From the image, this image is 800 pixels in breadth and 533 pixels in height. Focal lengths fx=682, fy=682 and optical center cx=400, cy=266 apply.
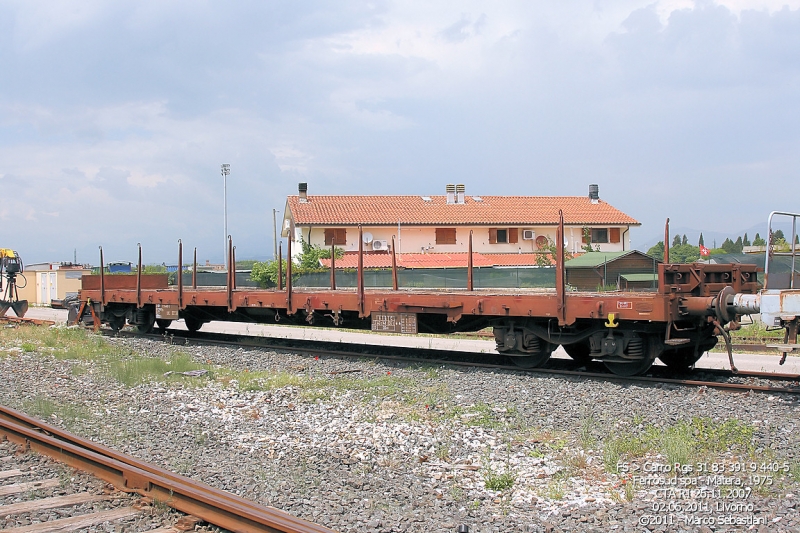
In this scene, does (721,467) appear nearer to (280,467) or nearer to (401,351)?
(280,467)

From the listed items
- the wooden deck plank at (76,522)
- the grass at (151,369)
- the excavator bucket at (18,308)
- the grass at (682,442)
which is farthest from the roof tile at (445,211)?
the wooden deck plank at (76,522)

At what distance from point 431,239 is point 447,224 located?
131 cm

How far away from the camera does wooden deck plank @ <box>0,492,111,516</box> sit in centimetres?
456

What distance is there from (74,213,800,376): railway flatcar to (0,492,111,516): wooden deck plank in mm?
6235

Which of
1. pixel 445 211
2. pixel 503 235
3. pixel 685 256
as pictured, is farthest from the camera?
pixel 445 211

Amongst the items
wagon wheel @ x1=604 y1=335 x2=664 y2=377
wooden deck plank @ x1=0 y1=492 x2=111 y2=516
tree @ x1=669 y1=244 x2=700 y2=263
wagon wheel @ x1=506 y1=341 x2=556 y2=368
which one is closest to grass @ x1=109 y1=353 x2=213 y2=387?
wagon wheel @ x1=506 y1=341 x2=556 y2=368

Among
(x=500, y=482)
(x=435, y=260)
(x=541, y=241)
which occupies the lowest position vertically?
(x=500, y=482)

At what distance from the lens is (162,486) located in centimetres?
483

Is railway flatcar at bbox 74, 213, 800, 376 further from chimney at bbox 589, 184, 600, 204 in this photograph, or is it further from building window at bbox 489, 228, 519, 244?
chimney at bbox 589, 184, 600, 204

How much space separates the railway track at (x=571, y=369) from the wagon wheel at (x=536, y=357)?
0.17 m

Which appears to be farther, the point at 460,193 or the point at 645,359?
the point at 460,193

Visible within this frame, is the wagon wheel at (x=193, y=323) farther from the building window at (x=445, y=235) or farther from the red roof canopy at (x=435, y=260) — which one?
the building window at (x=445, y=235)

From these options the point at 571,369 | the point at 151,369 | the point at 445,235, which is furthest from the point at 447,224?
the point at 151,369

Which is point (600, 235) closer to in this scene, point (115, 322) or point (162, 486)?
point (115, 322)
